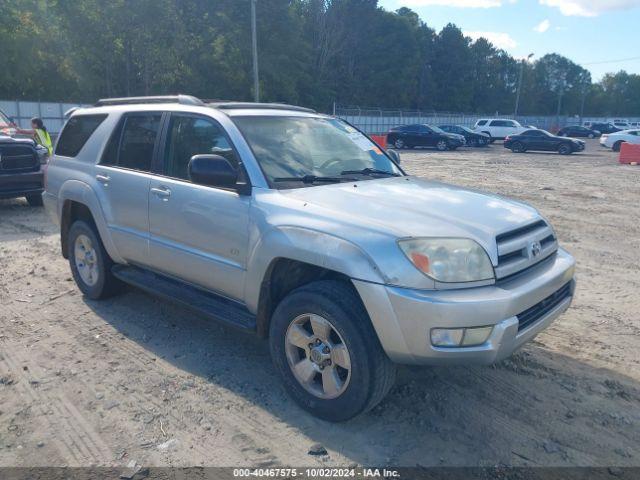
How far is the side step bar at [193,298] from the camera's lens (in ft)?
12.5

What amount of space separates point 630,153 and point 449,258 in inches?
971

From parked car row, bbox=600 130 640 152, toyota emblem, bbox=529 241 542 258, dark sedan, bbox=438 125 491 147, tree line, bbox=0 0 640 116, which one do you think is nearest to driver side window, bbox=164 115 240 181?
toyota emblem, bbox=529 241 542 258

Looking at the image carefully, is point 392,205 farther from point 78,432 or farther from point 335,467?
point 78,432

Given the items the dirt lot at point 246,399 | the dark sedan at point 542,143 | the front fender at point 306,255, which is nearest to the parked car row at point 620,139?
the dark sedan at point 542,143

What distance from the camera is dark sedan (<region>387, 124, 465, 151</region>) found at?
32.6 metres

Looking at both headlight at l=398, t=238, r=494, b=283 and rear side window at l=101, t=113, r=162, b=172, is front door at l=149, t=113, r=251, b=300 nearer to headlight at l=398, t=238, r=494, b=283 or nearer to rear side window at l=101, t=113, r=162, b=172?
rear side window at l=101, t=113, r=162, b=172

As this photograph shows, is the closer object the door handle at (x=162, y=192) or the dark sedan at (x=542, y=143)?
the door handle at (x=162, y=192)

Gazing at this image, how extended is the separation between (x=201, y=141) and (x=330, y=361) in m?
2.03

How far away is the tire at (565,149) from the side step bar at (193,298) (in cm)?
2965

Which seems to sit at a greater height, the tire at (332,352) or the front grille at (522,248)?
the front grille at (522,248)

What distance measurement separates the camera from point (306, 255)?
3301 millimetres

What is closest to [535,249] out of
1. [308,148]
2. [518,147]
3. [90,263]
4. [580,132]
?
[308,148]

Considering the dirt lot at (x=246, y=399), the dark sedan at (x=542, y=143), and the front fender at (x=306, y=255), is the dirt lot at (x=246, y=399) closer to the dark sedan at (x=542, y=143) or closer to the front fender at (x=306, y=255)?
the front fender at (x=306, y=255)

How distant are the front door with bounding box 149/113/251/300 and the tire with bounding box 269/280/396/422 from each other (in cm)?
53
